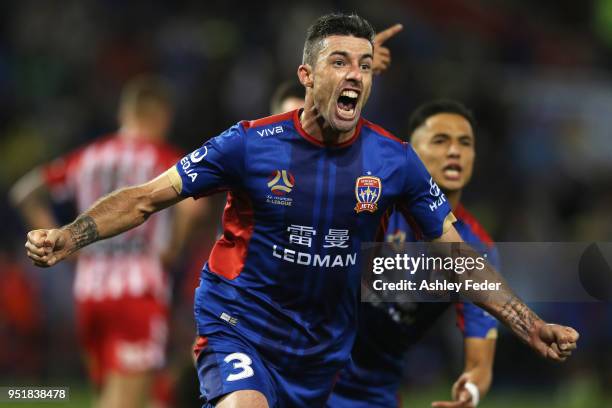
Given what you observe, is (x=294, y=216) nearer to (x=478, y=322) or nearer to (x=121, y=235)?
(x=478, y=322)

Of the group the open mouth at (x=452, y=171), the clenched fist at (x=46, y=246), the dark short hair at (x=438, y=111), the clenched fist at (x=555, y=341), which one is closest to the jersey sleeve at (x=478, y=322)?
the open mouth at (x=452, y=171)

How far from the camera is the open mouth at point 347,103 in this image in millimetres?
5059

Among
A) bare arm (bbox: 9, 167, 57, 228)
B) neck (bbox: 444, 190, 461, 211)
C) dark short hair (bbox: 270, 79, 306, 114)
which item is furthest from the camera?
bare arm (bbox: 9, 167, 57, 228)

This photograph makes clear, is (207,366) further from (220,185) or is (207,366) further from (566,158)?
(566,158)

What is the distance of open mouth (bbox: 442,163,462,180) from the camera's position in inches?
251

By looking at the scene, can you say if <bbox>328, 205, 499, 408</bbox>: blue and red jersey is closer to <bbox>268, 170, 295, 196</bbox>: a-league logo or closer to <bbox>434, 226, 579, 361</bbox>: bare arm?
<bbox>434, 226, 579, 361</bbox>: bare arm

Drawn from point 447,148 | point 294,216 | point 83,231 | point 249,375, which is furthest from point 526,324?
point 83,231

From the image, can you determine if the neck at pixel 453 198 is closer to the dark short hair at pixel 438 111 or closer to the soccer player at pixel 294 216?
the dark short hair at pixel 438 111

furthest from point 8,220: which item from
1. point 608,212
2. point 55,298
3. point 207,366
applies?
point 207,366

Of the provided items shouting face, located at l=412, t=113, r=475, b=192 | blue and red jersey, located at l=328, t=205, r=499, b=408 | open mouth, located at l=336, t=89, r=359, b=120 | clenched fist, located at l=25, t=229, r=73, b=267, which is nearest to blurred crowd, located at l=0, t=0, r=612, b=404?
blue and red jersey, located at l=328, t=205, r=499, b=408

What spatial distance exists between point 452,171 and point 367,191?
132 cm

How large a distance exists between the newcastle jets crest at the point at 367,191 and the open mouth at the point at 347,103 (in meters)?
0.32

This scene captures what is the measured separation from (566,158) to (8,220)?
Result: 7142 mm

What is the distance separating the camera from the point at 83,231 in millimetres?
4863
